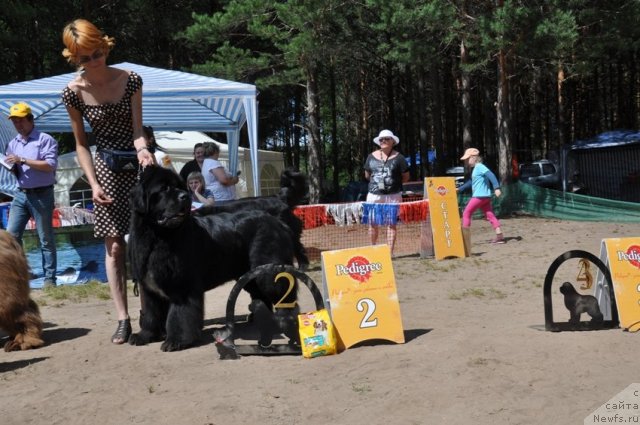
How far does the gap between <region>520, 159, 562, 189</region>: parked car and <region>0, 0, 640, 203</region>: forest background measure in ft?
3.67

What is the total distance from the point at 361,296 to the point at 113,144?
2093mm

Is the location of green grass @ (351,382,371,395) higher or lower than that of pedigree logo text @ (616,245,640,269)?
lower

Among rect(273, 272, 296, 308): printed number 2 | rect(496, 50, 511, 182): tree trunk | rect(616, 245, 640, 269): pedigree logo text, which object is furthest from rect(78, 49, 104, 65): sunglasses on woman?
rect(496, 50, 511, 182): tree trunk

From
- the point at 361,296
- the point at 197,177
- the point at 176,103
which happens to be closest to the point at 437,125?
the point at 176,103

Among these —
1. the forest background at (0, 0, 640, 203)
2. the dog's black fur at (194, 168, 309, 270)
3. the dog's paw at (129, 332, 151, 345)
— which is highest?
the forest background at (0, 0, 640, 203)

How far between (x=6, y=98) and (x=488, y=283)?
6.67 metres

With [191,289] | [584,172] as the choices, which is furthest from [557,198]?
[191,289]

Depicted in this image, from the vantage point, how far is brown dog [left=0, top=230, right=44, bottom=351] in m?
5.27

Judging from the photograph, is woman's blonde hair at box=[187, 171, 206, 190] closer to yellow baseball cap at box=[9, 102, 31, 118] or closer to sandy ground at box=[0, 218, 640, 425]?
yellow baseball cap at box=[9, 102, 31, 118]

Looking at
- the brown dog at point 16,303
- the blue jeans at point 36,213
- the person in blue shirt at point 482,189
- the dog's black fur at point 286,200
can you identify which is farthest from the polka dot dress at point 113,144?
the person in blue shirt at point 482,189

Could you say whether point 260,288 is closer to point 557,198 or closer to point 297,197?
point 297,197

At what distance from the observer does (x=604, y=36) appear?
18562mm

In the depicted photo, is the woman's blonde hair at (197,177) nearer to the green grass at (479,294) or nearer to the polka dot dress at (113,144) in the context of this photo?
the green grass at (479,294)

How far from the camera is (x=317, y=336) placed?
4.79 m
